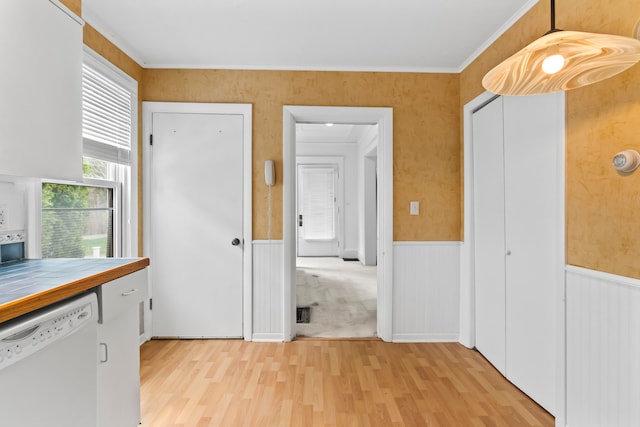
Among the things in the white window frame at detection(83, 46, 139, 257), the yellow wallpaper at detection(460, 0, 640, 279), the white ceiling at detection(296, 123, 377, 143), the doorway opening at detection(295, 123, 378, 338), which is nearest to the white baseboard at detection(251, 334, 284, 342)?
the white window frame at detection(83, 46, 139, 257)

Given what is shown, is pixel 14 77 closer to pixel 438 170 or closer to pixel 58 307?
pixel 58 307

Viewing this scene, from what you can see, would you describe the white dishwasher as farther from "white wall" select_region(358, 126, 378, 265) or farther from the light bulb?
"white wall" select_region(358, 126, 378, 265)

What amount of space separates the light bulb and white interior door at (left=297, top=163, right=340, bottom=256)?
21.2 ft

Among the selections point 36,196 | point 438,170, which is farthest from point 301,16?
point 36,196

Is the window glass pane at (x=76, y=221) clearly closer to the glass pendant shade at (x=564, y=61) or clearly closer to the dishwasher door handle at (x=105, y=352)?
the dishwasher door handle at (x=105, y=352)

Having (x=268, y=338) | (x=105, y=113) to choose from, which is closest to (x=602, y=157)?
(x=268, y=338)

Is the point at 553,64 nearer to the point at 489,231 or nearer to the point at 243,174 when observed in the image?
the point at 489,231

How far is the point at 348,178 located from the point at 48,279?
650cm

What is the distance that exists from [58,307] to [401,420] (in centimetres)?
179

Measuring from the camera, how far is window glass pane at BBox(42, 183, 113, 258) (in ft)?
6.70

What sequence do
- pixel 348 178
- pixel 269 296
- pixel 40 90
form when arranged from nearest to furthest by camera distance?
pixel 40 90, pixel 269 296, pixel 348 178

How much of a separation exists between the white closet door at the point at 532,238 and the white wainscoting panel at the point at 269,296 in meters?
1.83

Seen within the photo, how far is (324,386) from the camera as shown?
7.45 ft

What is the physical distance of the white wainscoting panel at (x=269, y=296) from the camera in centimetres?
302
